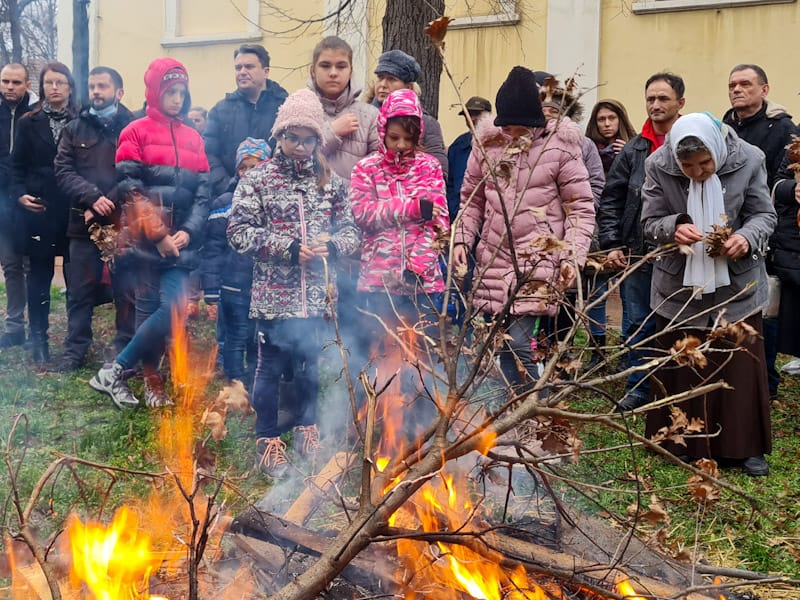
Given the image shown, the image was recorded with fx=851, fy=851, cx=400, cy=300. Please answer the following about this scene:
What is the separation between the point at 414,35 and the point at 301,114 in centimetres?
358

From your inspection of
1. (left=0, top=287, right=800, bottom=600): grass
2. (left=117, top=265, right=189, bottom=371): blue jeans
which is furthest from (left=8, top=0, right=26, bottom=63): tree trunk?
(left=117, top=265, right=189, bottom=371): blue jeans

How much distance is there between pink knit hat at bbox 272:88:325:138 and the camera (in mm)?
4859

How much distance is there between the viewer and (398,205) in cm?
499

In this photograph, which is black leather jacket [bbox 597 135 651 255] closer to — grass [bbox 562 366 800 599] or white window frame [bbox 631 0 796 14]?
grass [bbox 562 366 800 599]

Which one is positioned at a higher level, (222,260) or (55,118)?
(55,118)

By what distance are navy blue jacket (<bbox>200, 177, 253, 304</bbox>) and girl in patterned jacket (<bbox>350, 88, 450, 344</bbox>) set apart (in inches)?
55.0

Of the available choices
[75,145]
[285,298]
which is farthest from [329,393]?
[75,145]

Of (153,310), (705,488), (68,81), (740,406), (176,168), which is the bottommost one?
(740,406)

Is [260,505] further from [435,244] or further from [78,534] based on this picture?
[435,244]

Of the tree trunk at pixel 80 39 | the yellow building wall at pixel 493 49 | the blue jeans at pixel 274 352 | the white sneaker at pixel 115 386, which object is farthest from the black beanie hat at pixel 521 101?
the yellow building wall at pixel 493 49

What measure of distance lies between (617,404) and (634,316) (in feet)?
12.3

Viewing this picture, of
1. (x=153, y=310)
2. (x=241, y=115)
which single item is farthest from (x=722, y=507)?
(x=241, y=115)

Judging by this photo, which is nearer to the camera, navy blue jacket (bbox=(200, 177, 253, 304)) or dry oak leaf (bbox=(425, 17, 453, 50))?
dry oak leaf (bbox=(425, 17, 453, 50))

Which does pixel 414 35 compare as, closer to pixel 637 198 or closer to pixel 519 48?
pixel 637 198
